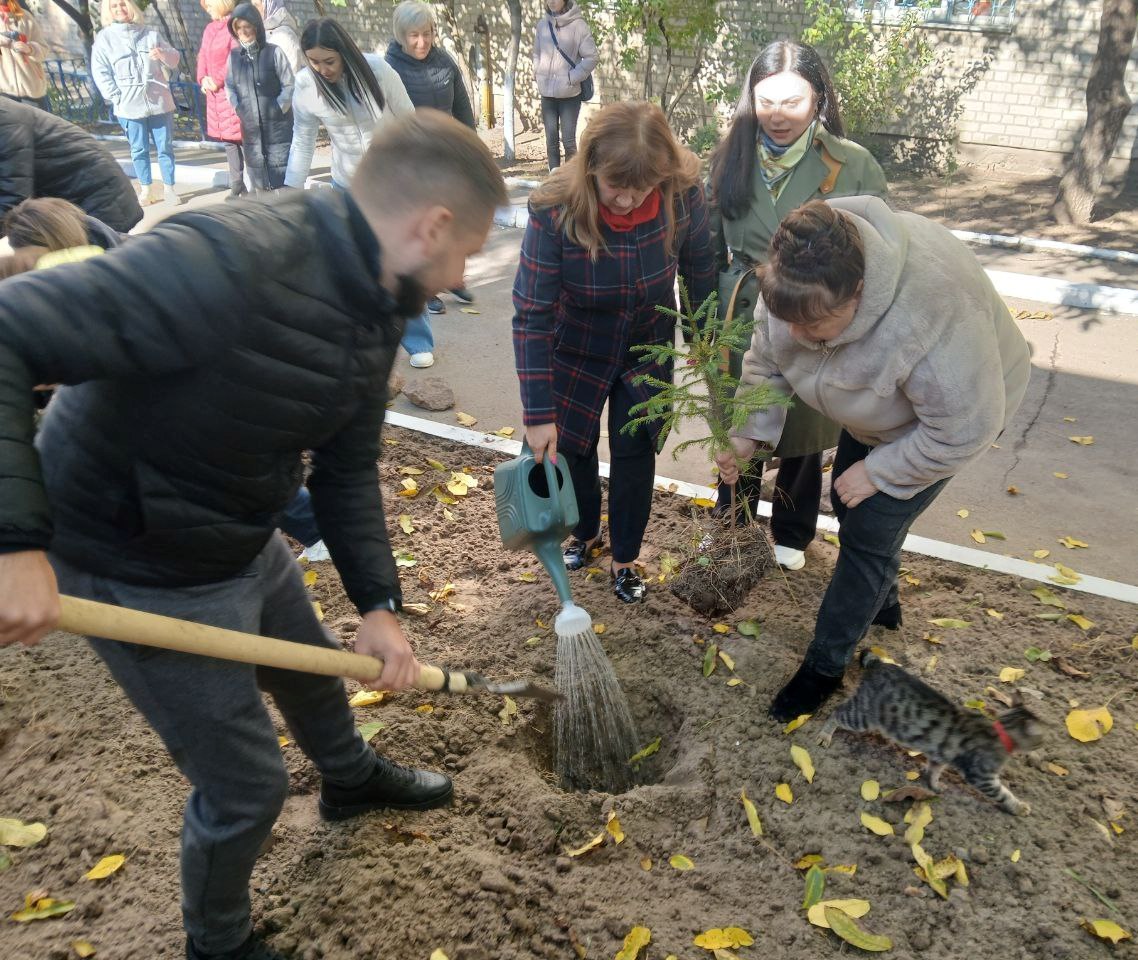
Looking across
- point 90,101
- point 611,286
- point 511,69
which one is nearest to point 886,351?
point 611,286

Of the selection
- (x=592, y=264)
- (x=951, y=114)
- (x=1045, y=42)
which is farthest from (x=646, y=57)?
(x=592, y=264)

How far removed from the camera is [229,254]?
157 cm

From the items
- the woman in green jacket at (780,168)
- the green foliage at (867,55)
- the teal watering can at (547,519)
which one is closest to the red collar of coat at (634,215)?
the woman in green jacket at (780,168)

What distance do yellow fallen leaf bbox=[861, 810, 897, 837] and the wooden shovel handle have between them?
1.63 meters

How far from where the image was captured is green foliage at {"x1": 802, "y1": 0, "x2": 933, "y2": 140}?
34.3 ft

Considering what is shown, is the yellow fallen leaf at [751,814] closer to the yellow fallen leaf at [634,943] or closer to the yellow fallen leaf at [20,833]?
the yellow fallen leaf at [634,943]

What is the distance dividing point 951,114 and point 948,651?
9.61 m

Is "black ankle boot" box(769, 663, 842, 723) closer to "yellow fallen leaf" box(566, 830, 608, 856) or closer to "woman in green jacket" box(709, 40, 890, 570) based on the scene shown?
"yellow fallen leaf" box(566, 830, 608, 856)

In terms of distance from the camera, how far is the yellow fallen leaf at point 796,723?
10.2ft

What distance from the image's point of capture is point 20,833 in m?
2.68

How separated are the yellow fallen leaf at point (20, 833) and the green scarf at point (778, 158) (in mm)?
3408

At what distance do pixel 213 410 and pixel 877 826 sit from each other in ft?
7.54

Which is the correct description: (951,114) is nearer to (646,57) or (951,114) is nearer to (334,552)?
(646,57)

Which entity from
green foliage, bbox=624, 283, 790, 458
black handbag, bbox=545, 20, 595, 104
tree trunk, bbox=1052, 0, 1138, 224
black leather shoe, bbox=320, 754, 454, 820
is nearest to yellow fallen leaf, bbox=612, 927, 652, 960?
black leather shoe, bbox=320, 754, 454, 820
